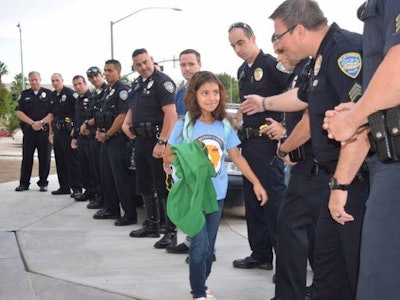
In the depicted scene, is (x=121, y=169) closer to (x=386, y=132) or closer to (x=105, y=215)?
(x=105, y=215)

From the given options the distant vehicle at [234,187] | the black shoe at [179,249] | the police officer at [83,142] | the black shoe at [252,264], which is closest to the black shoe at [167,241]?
the black shoe at [179,249]

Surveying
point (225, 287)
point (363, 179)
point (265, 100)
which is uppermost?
point (265, 100)

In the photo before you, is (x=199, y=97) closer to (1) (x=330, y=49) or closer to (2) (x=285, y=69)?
(2) (x=285, y=69)

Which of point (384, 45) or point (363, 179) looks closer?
point (384, 45)

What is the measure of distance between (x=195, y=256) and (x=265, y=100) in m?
1.16

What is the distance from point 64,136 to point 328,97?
713cm

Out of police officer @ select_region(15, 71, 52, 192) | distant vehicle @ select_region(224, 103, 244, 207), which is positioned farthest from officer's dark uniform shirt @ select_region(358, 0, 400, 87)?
police officer @ select_region(15, 71, 52, 192)


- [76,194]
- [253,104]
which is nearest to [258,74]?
[253,104]

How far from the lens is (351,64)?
2.72m

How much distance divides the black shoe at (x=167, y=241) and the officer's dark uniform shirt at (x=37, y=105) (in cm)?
473

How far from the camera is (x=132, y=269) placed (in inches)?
195

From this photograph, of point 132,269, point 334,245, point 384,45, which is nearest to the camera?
point 384,45

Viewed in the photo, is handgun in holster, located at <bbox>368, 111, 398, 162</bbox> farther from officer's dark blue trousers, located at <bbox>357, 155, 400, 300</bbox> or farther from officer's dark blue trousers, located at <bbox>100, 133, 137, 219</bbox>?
officer's dark blue trousers, located at <bbox>100, 133, 137, 219</bbox>

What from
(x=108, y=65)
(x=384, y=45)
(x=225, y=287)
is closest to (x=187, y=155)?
(x=225, y=287)
